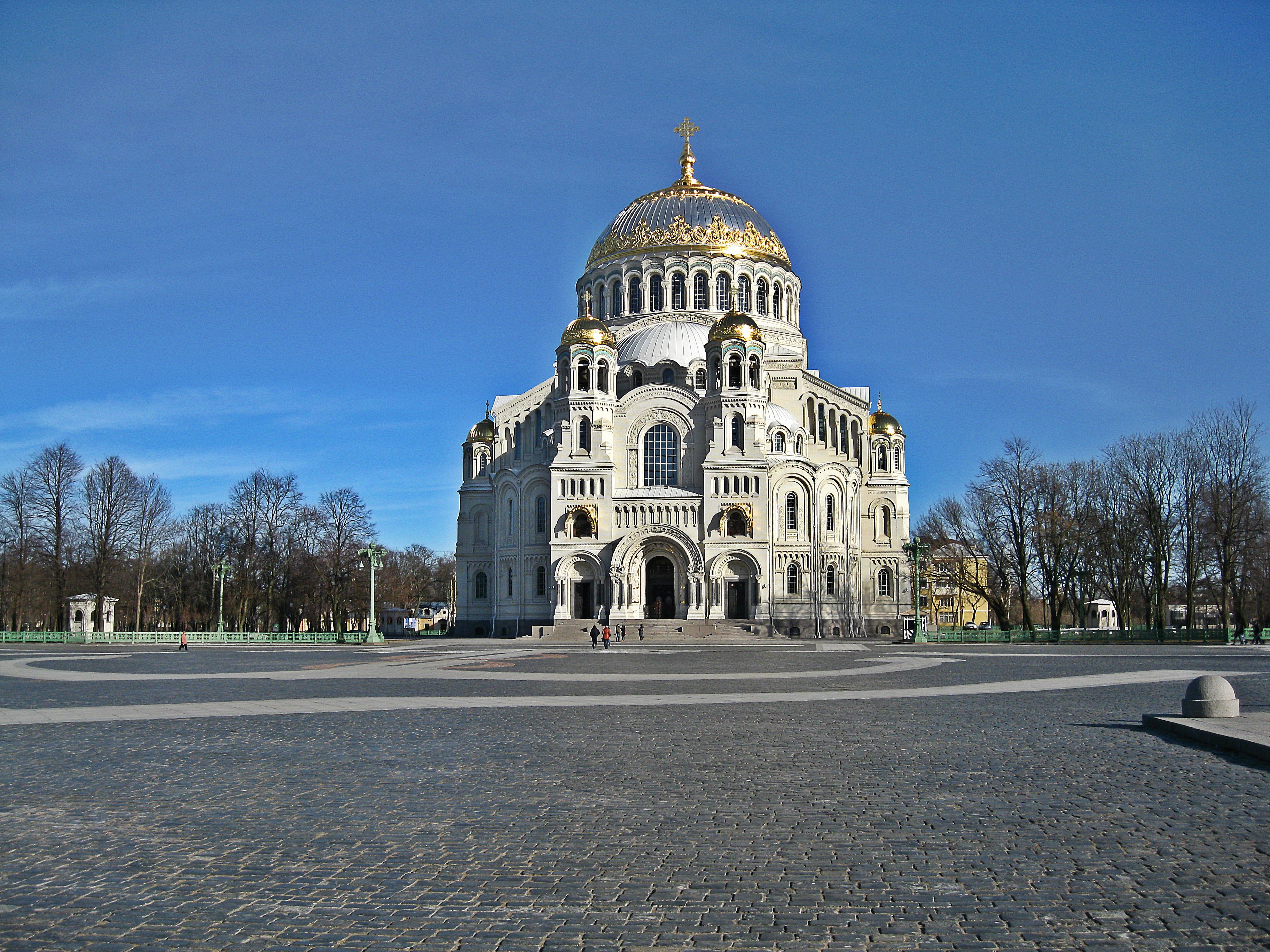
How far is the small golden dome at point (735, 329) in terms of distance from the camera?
219 feet

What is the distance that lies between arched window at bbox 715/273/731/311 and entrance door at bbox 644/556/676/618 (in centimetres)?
2072


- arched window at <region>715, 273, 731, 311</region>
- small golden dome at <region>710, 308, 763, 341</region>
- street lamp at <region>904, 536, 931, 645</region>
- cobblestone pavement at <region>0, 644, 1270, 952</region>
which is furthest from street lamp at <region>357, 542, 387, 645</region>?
cobblestone pavement at <region>0, 644, 1270, 952</region>

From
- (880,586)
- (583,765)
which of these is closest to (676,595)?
(880,586)

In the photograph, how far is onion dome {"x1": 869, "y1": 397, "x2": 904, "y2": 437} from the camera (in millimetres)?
77562

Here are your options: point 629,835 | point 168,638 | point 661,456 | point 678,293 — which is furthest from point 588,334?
point 629,835

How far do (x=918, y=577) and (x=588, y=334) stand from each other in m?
24.4

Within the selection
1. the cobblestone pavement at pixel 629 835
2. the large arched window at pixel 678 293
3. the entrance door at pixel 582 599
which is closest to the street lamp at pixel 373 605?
the entrance door at pixel 582 599

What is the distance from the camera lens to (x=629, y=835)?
8148mm

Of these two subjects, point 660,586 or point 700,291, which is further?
point 700,291

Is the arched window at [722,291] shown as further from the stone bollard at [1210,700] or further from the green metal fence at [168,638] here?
the stone bollard at [1210,700]

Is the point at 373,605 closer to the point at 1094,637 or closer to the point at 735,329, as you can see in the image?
the point at 735,329

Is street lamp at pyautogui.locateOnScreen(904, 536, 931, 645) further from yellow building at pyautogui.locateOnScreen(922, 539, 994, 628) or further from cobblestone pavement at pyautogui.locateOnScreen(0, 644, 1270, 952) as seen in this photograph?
cobblestone pavement at pyautogui.locateOnScreen(0, 644, 1270, 952)

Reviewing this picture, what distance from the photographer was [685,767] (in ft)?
36.7

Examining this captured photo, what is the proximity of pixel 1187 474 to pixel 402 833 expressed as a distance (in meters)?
57.5
